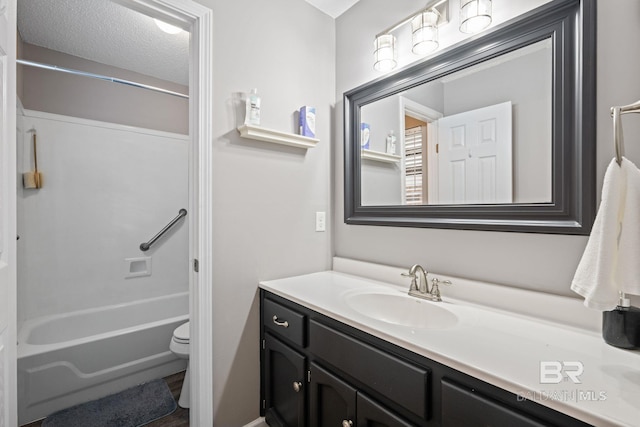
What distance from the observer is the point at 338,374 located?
1074 millimetres

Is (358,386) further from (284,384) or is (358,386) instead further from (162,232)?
(162,232)

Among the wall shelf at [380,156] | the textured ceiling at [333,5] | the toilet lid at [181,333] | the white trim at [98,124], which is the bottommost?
the toilet lid at [181,333]

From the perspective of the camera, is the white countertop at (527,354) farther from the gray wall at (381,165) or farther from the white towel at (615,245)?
the gray wall at (381,165)

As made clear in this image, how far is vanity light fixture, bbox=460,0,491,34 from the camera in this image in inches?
44.7

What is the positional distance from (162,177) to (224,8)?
1.74m

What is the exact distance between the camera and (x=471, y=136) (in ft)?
4.03

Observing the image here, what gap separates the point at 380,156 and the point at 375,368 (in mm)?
1067

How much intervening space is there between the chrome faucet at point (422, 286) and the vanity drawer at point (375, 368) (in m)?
0.42

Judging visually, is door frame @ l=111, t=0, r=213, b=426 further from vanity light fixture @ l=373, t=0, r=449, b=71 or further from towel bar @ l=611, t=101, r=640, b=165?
towel bar @ l=611, t=101, r=640, b=165

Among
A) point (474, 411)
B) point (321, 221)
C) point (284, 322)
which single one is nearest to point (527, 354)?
point (474, 411)

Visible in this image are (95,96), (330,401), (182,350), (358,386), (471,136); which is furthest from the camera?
(95,96)

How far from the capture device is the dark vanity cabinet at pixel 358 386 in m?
0.68

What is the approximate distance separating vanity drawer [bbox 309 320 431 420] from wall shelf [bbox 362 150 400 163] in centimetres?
91

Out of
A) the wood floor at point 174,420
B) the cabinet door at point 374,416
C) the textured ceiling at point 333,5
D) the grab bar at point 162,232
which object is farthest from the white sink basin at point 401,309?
the grab bar at point 162,232
